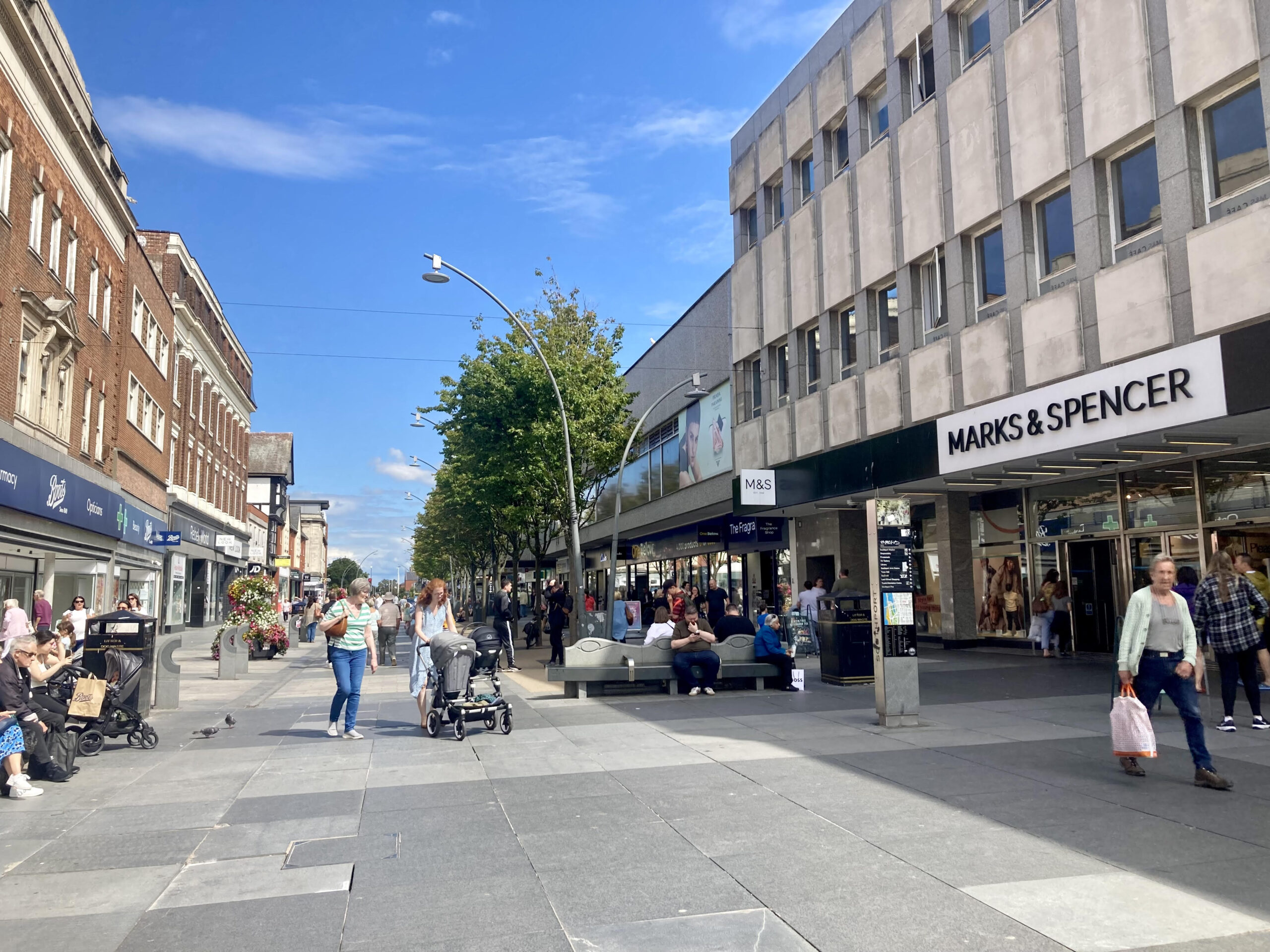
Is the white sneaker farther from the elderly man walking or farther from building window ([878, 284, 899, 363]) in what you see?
building window ([878, 284, 899, 363])

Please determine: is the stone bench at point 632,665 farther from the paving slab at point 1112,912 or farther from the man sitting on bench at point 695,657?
the paving slab at point 1112,912

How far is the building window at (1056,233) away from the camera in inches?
635

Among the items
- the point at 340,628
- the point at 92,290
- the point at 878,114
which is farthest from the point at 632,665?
the point at 92,290

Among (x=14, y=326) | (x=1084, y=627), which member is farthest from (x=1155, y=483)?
(x=14, y=326)

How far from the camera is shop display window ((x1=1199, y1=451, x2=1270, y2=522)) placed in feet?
46.9

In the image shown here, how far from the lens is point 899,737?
9906mm

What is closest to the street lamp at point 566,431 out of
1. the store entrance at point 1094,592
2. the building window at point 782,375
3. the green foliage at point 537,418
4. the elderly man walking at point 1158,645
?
the green foliage at point 537,418

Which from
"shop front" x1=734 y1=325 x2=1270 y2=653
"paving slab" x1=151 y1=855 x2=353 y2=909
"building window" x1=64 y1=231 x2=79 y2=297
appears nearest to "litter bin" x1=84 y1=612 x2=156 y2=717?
"paving slab" x1=151 y1=855 x2=353 y2=909

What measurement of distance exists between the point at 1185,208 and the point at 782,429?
40.0 ft

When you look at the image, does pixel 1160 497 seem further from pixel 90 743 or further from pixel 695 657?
pixel 90 743

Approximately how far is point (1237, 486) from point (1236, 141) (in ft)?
16.4

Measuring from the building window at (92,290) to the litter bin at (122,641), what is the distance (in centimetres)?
1574

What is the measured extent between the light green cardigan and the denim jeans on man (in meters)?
6.91

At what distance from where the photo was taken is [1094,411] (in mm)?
13555
